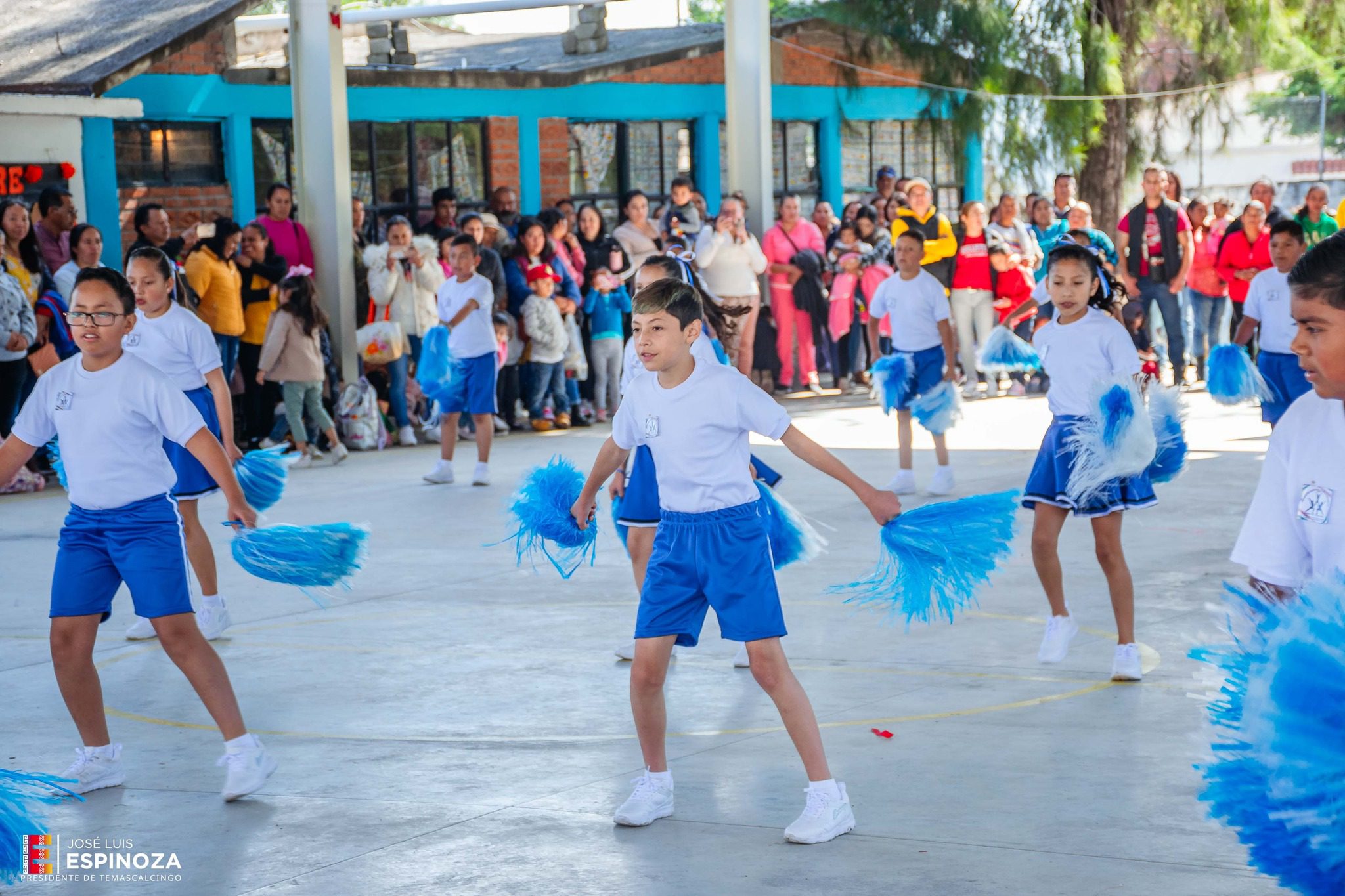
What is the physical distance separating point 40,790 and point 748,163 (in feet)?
47.2

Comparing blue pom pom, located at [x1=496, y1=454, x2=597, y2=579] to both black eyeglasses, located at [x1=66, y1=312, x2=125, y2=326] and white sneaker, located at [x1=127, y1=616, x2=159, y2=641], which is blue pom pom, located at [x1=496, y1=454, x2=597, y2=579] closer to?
black eyeglasses, located at [x1=66, y1=312, x2=125, y2=326]

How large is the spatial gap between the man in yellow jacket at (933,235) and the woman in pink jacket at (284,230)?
18.1 feet

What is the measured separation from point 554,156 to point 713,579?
14552 millimetres

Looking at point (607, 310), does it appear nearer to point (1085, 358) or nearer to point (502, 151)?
point (502, 151)

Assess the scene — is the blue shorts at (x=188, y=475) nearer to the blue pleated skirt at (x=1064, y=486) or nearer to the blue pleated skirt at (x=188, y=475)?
the blue pleated skirt at (x=188, y=475)

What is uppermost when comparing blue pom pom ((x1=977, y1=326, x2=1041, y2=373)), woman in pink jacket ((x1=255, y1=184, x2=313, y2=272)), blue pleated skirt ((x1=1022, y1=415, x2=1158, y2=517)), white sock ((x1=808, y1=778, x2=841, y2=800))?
woman in pink jacket ((x1=255, y1=184, x2=313, y2=272))

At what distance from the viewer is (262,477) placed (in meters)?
7.51

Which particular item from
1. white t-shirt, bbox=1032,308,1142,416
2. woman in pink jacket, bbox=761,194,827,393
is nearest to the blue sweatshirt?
woman in pink jacket, bbox=761,194,827,393

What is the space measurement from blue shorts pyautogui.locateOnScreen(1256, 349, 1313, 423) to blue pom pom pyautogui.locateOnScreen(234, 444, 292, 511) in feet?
18.7

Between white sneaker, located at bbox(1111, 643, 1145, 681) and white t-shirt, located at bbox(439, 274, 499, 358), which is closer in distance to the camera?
white sneaker, located at bbox(1111, 643, 1145, 681)

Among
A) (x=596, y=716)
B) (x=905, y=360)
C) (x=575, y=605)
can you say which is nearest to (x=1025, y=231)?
(x=905, y=360)

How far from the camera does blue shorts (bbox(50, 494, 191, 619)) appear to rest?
5.05 meters

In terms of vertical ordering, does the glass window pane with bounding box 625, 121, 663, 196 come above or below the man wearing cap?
above

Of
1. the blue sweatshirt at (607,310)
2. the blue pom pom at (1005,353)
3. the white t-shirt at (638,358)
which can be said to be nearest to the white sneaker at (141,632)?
the white t-shirt at (638,358)
